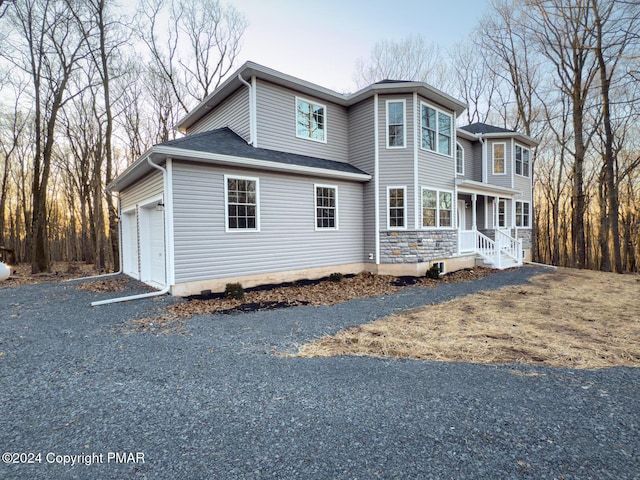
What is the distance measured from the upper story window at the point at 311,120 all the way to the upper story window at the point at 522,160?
35.0ft

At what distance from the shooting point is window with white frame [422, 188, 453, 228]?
10.8 m

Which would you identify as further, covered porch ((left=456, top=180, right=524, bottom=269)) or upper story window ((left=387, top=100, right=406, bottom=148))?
covered porch ((left=456, top=180, right=524, bottom=269))

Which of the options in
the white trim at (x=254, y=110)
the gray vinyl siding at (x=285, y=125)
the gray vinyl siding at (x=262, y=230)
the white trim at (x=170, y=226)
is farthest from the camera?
the gray vinyl siding at (x=285, y=125)

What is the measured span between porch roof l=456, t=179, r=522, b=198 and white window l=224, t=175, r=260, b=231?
7739mm

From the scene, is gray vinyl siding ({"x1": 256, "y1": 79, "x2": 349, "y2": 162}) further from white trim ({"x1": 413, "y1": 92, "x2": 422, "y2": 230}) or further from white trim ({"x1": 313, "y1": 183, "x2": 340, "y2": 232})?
white trim ({"x1": 413, "y1": 92, "x2": 422, "y2": 230})

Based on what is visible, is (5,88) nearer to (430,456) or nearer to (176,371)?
(176,371)

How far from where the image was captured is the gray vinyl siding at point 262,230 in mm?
7316

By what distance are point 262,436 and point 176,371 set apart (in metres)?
1.65

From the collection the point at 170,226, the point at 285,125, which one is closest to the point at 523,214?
the point at 285,125

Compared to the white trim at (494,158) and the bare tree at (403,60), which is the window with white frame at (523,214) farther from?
the bare tree at (403,60)

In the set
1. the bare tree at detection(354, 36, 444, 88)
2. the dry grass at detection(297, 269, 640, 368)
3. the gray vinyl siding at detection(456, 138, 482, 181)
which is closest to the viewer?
the dry grass at detection(297, 269, 640, 368)

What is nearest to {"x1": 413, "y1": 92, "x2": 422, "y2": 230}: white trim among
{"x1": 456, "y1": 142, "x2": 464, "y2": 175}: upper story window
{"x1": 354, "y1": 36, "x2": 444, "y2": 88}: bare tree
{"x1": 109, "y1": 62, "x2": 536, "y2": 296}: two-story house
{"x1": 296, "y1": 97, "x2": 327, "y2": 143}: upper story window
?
{"x1": 109, "y1": 62, "x2": 536, "y2": 296}: two-story house

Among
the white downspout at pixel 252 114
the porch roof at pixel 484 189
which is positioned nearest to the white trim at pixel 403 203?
the porch roof at pixel 484 189

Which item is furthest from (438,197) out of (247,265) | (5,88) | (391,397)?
(5,88)
